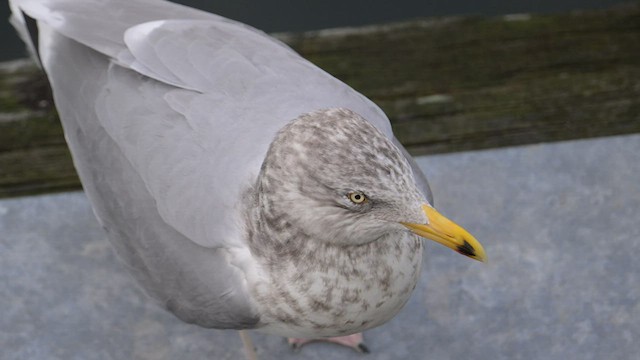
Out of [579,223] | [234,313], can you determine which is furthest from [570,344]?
[234,313]

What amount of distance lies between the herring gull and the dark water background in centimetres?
214

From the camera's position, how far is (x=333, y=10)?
498 centimetres

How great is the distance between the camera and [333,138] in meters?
2.12

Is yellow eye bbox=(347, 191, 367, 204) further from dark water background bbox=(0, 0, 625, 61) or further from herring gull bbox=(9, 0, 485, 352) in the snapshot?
dark water background bbox=(0, 0, 625, 61)

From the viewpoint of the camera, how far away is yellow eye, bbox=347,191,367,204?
213cm

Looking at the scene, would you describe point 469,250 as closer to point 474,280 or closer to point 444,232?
point 444,232

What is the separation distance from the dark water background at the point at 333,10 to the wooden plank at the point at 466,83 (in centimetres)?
117

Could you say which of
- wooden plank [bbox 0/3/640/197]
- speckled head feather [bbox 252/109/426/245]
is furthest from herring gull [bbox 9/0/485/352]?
wooden plank [bbox 0/3/640/197]

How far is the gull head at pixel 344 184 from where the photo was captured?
2.11m

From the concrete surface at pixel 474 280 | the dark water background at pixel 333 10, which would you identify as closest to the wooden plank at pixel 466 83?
the concrete surface at pixel 474 280

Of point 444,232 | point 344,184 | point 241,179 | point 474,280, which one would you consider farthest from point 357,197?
point 474,280

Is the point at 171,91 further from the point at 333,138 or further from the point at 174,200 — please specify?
the point at 333,138

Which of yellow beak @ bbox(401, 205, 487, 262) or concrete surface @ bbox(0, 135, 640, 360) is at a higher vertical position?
yellow beak @ bbox(401, 205, 487, 262)

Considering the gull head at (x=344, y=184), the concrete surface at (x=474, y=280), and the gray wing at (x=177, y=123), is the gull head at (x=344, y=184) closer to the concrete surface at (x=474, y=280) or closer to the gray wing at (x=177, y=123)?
the gray wing at (x=177, y=123)
